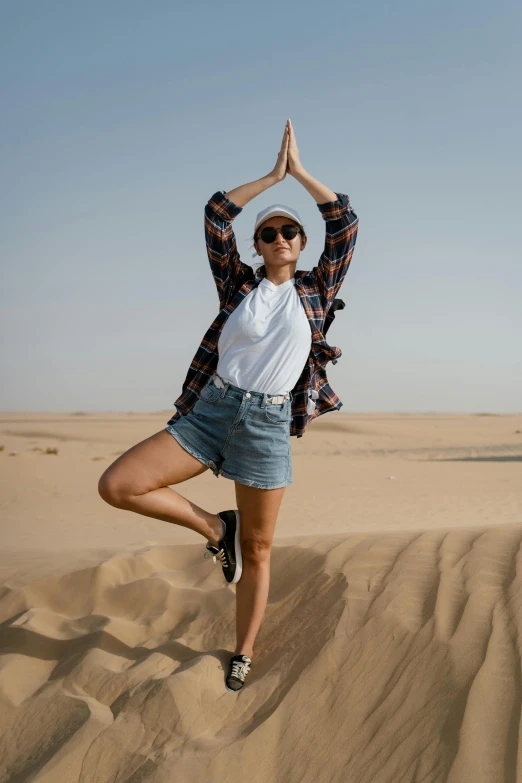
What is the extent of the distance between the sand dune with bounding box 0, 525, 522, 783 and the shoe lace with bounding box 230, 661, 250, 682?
6 centimetres

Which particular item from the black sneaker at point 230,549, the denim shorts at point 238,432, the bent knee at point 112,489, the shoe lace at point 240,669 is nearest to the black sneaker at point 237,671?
the shoe lace at point 240,669

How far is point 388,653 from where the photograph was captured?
319 cm

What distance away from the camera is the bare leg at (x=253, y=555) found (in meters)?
3.43

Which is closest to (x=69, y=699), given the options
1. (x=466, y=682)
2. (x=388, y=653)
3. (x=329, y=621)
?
(x=329, y=621)

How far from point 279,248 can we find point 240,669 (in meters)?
2.04

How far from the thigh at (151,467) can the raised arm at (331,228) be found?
3.49ft

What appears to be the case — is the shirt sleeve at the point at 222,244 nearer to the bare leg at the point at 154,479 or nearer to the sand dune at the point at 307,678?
the bare leg at the point at 154,479

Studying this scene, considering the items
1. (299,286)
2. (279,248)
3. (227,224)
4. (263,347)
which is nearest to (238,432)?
(263,347)

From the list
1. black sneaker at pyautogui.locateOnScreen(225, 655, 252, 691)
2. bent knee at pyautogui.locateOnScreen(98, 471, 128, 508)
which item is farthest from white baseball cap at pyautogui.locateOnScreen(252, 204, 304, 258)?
black sneaker at pyautogui.locateOnScreen(225, 655, 252, 691)

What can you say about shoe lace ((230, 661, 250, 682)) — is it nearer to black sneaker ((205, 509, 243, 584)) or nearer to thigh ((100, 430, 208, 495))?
black sneaker ((205, 509, 243, 584))

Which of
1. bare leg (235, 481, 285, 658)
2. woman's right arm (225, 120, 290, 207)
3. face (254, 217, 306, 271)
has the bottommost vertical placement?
bare leg (235, 481, 285, 658)

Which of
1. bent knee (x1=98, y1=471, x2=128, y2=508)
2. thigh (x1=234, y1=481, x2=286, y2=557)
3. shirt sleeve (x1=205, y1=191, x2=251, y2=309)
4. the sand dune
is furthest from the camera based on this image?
shirt sleeve (x1=205, y1=191, x2=251, y2=309)

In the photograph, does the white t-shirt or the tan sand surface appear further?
the white t-shirt

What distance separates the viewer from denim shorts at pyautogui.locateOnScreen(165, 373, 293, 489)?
3299mm
